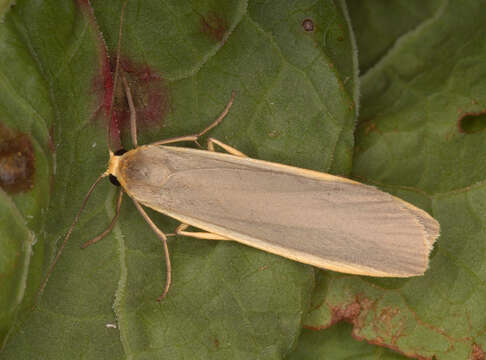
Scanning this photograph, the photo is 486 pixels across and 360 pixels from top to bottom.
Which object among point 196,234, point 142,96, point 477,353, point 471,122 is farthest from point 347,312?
point 142,96

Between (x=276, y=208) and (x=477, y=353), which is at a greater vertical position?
(x=276, y=208)

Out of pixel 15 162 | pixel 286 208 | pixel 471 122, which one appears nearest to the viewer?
pixel 15 162

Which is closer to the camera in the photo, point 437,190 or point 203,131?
point 203,131

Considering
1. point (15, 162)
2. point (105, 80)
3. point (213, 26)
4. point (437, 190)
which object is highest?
point (213, 26)

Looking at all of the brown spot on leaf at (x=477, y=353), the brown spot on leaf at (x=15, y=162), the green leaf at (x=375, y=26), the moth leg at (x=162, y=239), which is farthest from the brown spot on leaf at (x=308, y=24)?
the brown spot on leaf at (x=477, y=353)

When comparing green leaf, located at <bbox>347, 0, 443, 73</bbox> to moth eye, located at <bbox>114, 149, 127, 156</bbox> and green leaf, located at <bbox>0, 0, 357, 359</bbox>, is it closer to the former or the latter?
green leaf, located at <bbox>0, 0, 357, 359</bbox>

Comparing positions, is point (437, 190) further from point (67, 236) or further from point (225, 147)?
point (67, 236)
